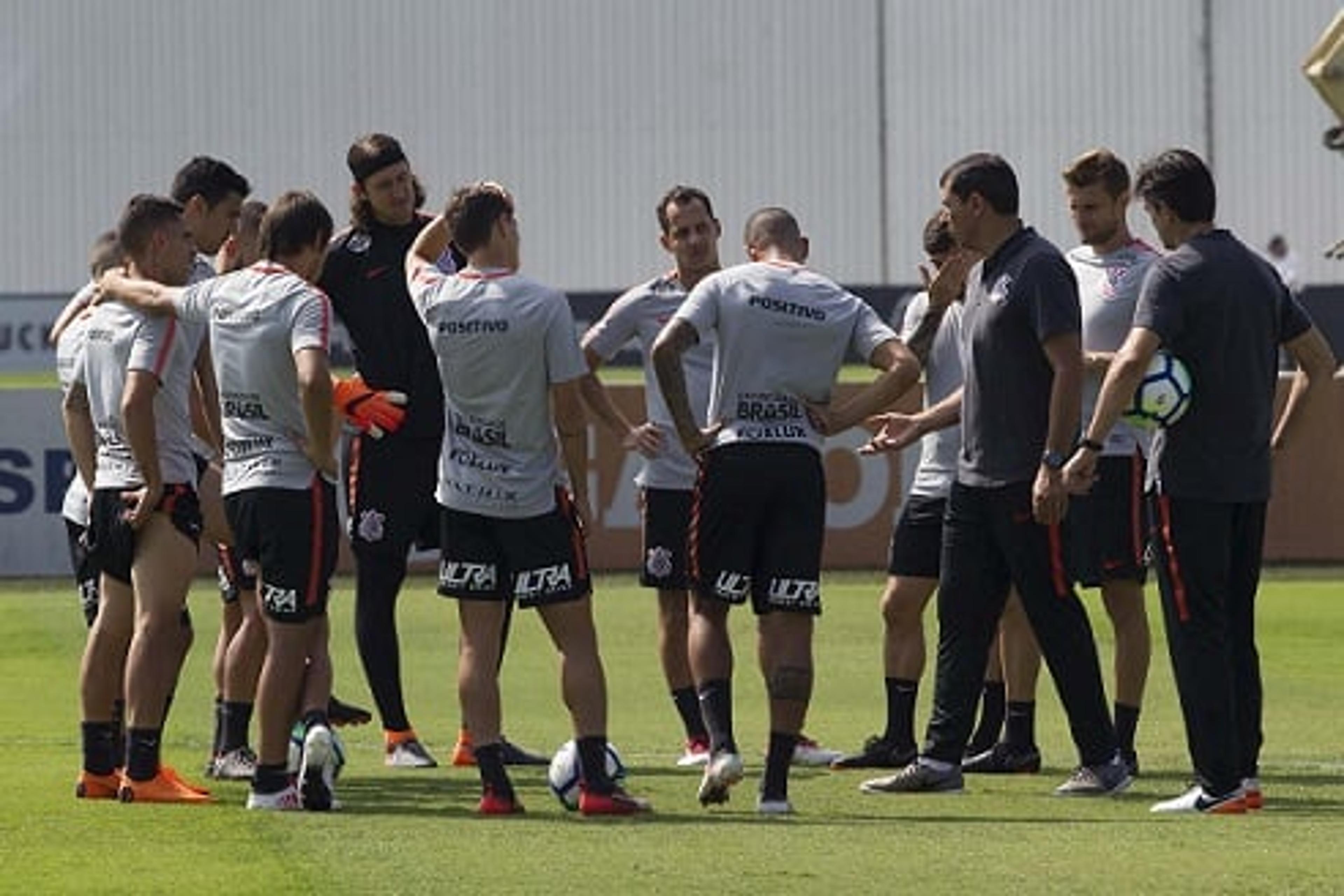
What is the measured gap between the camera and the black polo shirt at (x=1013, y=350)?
1183 cm

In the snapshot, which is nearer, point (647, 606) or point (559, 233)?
point (647, 606)

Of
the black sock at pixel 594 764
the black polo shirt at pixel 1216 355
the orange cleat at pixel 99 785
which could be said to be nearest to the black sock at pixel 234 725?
the orange cleat at pixel 99 785

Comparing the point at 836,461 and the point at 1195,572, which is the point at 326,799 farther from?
the point at 836,461

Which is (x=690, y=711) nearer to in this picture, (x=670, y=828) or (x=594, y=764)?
(x=594, y=764)

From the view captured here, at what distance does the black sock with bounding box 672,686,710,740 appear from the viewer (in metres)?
13.9

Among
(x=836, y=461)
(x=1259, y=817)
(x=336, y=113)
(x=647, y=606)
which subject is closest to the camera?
(x=1259, y=817)

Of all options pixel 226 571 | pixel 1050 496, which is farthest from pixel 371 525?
pixel 1050 496

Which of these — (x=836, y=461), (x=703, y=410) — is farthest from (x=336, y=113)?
(x=703, y=410)

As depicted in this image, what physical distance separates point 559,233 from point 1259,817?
41.0 metres

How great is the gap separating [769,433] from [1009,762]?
203cm

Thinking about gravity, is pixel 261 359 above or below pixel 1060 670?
above

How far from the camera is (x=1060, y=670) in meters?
12.2

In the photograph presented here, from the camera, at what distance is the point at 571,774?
11.8m

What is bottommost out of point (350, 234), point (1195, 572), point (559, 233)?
point (559, 233)
